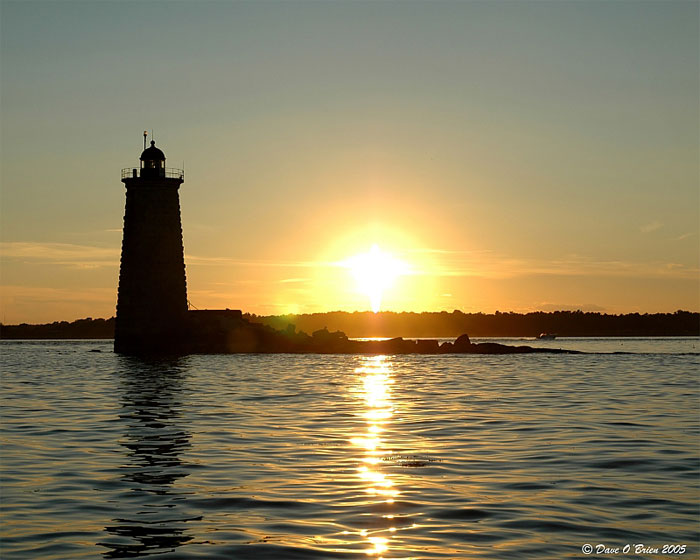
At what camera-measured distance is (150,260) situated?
6312 centimetres

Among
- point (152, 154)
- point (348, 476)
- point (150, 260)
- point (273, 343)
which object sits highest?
point (152, 154)

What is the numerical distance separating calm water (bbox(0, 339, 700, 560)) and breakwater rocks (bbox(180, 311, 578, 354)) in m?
38.9

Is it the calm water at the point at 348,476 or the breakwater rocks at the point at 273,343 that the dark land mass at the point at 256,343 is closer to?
the breakwater rocks at the point at 273,343

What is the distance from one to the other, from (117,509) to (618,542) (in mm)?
6641

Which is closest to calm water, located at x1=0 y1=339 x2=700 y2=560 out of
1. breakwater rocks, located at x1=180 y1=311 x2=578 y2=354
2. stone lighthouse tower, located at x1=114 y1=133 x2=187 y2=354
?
stone lighthouse tower, located at x1=114 y1=133 x2=187 y2=354

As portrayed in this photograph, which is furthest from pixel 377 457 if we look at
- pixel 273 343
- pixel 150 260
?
pixel 273 343

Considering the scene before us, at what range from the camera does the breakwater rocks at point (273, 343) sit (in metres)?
69.2

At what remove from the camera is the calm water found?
34.3 feet

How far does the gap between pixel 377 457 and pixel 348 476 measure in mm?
2088

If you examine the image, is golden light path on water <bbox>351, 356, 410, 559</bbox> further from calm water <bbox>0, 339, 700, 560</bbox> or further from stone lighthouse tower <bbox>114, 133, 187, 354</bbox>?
stone lighthouse tower <bbox>114, 133, 187, 354</bbox>

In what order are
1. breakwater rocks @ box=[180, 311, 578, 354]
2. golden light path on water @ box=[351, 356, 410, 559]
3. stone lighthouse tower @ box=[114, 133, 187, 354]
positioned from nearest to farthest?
golden light path on water @ box=[351, 356, 410, 559], stone lighthouse tower @ box=[114, 133, 187, 354], breakwater rocks @ box=[180, 311, 578, 354]

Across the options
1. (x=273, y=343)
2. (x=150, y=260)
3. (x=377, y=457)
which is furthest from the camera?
(x=273, y=343)

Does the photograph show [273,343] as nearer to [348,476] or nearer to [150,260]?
[150,260]

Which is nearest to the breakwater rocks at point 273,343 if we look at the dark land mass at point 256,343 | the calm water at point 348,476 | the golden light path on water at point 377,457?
the dark land mass at point 256,343
